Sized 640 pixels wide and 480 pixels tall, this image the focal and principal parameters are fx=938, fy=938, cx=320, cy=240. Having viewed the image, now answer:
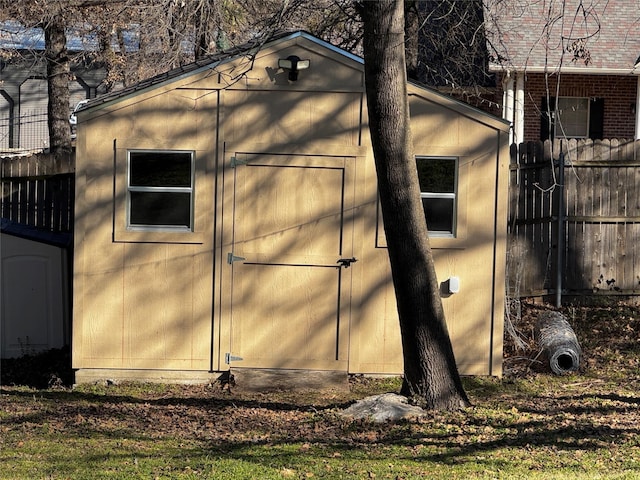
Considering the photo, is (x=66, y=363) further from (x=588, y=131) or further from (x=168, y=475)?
(x=588, y=131)

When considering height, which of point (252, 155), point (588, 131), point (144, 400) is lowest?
point (144, 400)

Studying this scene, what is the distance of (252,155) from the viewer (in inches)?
410

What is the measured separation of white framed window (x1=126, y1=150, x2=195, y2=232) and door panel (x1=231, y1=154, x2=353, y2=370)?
1.86 feet

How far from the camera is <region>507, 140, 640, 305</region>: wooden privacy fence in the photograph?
13.5m

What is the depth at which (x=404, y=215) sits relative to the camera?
8.30 metres

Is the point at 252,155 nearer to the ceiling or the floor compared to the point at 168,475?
nearer to the ceiling

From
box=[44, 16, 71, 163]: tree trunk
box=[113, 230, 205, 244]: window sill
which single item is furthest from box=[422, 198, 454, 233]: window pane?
box=[44, 16, 71, 163]: tree trunk

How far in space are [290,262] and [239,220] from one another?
74cm

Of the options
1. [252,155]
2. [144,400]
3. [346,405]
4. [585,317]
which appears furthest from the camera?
[585,317]

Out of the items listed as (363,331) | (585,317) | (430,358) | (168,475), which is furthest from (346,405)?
(585,317)

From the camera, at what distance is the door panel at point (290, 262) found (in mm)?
10422

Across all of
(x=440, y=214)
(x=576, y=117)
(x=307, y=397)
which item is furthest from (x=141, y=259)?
(x=576, y=117)

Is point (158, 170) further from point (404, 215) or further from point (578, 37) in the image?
point (578, 37)

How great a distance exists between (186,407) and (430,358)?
252cm
